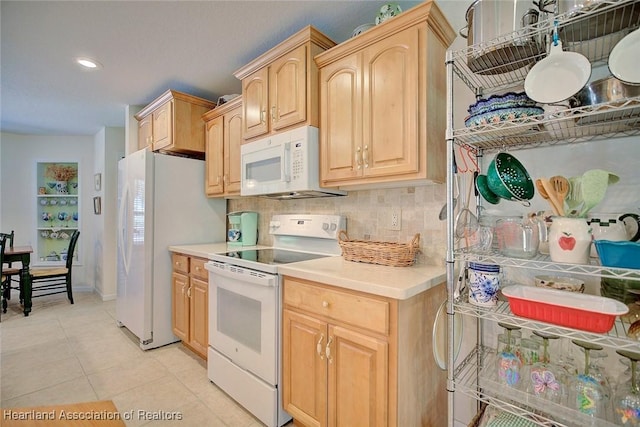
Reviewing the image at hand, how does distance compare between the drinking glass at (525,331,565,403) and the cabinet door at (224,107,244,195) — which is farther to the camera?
the cabinet door at (224,107,244,195)

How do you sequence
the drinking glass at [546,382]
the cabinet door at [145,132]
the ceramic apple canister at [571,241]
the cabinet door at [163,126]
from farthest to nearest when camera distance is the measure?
the cabinet door at [145,132] → the cabinet door at [163,126] → the drinking glass at [546,382] → the ceramic apple canister at [571,241]

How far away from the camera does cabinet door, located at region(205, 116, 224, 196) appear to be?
2.79m

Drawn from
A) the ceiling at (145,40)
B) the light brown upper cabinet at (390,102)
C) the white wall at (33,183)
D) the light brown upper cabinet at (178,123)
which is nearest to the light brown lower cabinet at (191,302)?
the light brown upper cabinet at (178,123)

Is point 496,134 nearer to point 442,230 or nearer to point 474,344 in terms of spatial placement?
point 442,230

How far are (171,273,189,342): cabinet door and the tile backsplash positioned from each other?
1224mm

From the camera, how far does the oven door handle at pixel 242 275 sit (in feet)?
5.29

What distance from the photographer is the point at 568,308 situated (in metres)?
0.96

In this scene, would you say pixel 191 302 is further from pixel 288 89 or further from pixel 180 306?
pixel 288 89

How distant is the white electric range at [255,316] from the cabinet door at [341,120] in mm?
441

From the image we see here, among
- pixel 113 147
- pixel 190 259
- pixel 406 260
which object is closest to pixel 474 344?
pixel 406 260

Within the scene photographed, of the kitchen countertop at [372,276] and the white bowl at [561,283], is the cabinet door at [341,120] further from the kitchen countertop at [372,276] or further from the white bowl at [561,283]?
the white bowl at [561,283]

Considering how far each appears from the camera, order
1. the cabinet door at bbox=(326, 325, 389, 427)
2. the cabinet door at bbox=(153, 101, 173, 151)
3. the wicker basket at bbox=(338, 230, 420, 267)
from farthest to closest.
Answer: the cabinet door at bbox=(153, 101, 173, 151), the wicker basket at bbox=(338, 230, 420, 267), the cabinet door at bbox=(326, 325, 389, 427)

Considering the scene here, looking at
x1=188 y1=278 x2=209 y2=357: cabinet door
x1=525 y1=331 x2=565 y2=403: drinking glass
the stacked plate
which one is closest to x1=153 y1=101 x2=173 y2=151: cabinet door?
x1=188 y1=278 x2=209 y2=357: cabinet door

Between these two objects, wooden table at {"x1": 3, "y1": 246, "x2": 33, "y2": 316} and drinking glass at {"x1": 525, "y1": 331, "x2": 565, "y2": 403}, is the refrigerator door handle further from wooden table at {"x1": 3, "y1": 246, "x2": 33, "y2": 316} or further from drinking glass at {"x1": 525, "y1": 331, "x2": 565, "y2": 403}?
drinking glass at {"x1": 525, "y1": 331, "x2": 565, "y2": 403}
